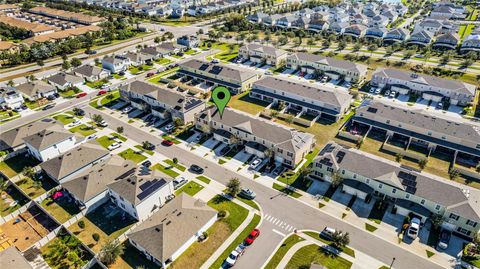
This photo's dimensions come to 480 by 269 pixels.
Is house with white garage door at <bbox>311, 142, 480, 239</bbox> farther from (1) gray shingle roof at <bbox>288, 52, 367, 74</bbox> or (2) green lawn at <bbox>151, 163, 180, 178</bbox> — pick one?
(1) gray shingle roof at <bbox>288, 52, 367, 74</bbox>

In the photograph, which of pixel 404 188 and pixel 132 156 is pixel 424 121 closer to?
pixel 404 188

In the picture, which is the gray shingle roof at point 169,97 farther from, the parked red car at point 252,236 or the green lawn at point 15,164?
the parked red car at point 252,236

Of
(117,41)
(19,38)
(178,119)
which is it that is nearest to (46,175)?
(178,119)

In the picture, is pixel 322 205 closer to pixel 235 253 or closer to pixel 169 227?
pixel 235 253

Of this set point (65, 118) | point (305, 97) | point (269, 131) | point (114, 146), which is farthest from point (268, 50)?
point (65, 118)

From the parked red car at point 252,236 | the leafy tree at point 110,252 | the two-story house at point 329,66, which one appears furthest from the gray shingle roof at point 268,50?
the leafy tree at point 110,252

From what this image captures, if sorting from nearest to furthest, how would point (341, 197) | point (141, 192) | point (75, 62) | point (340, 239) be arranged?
point (340, 239), point (141, 192), point (341, 197), point (75, 62)
